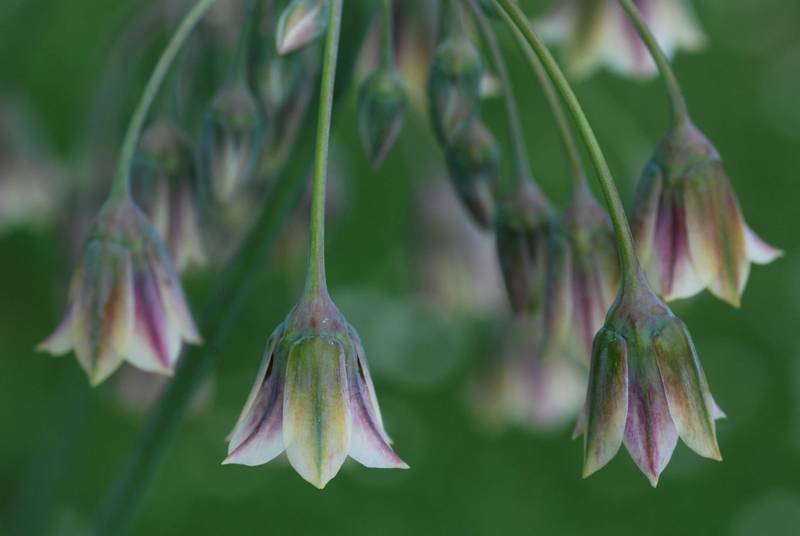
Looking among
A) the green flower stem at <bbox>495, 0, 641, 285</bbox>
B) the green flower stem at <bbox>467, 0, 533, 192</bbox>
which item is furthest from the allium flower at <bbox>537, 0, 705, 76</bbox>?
the green flower stem at <bbox>495, 0, 641, 285</bbox>

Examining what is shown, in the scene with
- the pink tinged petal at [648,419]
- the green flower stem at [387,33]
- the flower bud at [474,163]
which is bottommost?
the pink tinged petal at [648,419]

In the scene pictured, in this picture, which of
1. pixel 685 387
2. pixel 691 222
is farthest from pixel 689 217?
pixel 685 387

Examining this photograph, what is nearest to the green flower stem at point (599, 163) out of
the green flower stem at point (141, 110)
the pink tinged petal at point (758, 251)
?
the pink tinged petal at point (758, 251)

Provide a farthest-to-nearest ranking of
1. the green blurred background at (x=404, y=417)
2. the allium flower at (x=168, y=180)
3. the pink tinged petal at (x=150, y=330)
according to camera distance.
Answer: the green blurred background at (x=404, y=417) < the allium flower at (x=168, y=180) < the pink tinged petal at (x=150, y=330)

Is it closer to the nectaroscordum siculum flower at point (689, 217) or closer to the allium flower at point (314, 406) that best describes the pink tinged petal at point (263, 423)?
the allium flower at point (314, 406)

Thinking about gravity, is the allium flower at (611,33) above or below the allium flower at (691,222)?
above

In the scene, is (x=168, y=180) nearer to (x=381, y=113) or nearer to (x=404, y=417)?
(x=381, y=113)
